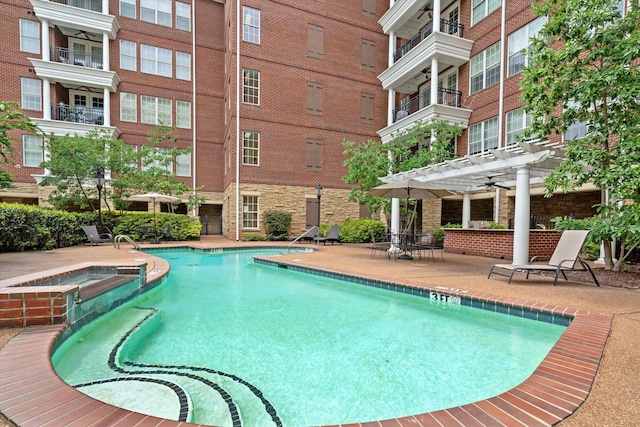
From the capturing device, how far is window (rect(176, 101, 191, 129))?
19.9 m

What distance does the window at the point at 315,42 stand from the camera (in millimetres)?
17234

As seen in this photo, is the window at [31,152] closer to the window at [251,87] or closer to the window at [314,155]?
the window at [251,87]

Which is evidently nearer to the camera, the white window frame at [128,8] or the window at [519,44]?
the window at [519,44]

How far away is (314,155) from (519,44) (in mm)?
9848

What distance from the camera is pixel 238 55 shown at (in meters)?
15.7

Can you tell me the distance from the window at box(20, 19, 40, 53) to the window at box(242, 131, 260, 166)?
12166 millimetres

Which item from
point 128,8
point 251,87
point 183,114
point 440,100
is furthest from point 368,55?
point 128,8

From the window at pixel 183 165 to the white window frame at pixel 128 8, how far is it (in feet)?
26.6

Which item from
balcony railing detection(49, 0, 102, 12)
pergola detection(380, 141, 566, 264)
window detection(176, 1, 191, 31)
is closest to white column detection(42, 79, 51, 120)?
balcony railing detection(49, 0, 102, 12)

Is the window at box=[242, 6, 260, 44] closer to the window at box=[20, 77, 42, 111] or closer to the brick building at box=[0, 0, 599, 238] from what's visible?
the brick building at box=[0, 0, 599, 238]

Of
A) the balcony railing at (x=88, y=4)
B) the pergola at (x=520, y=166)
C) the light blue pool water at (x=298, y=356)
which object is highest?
the balcony railing at (x=88, y=4)

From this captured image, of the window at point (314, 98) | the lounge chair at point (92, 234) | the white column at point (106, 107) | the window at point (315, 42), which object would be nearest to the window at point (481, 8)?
the window at point (315, 42)

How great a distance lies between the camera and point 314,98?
57.3 ft

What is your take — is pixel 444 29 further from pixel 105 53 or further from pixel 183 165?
pixel 105 53
